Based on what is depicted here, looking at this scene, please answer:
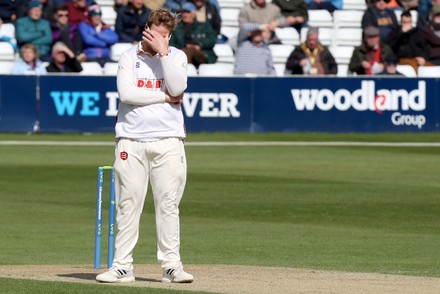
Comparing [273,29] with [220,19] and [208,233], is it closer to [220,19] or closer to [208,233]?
[220,19]

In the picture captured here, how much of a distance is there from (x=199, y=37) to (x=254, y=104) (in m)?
2.01

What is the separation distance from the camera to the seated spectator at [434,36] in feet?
100

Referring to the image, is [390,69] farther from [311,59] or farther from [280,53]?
[280,53]

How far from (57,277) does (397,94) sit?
1880cm

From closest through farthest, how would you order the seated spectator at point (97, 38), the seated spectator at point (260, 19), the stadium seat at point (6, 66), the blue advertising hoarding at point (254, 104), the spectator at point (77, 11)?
1. the blue advertising hoarding at point (254, 104)
2. the stadium seat at point (6, 66)
3. the seated spectator at point (97, 38)
4. the spectator at point (77, 11)
5. the seated spectator at point (260, 19)

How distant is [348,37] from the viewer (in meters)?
31.9

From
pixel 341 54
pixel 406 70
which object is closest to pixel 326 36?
pixel 341 54

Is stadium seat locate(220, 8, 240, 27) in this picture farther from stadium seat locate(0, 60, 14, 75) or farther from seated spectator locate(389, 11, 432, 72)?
stadium seat locate(0, 60, 14, 75)

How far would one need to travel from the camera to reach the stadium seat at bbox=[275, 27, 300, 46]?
101 feet

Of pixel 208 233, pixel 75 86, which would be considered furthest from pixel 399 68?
pixel 208 233

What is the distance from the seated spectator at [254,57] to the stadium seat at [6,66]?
462 centimetres

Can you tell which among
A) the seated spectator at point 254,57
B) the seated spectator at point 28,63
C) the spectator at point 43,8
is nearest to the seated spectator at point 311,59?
the seated spectator at point 254,57

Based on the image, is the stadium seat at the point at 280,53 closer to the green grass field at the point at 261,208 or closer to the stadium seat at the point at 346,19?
the stadium seat at the point at 346,19

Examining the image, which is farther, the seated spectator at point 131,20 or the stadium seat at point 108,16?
the stadium seat at point 108,16
